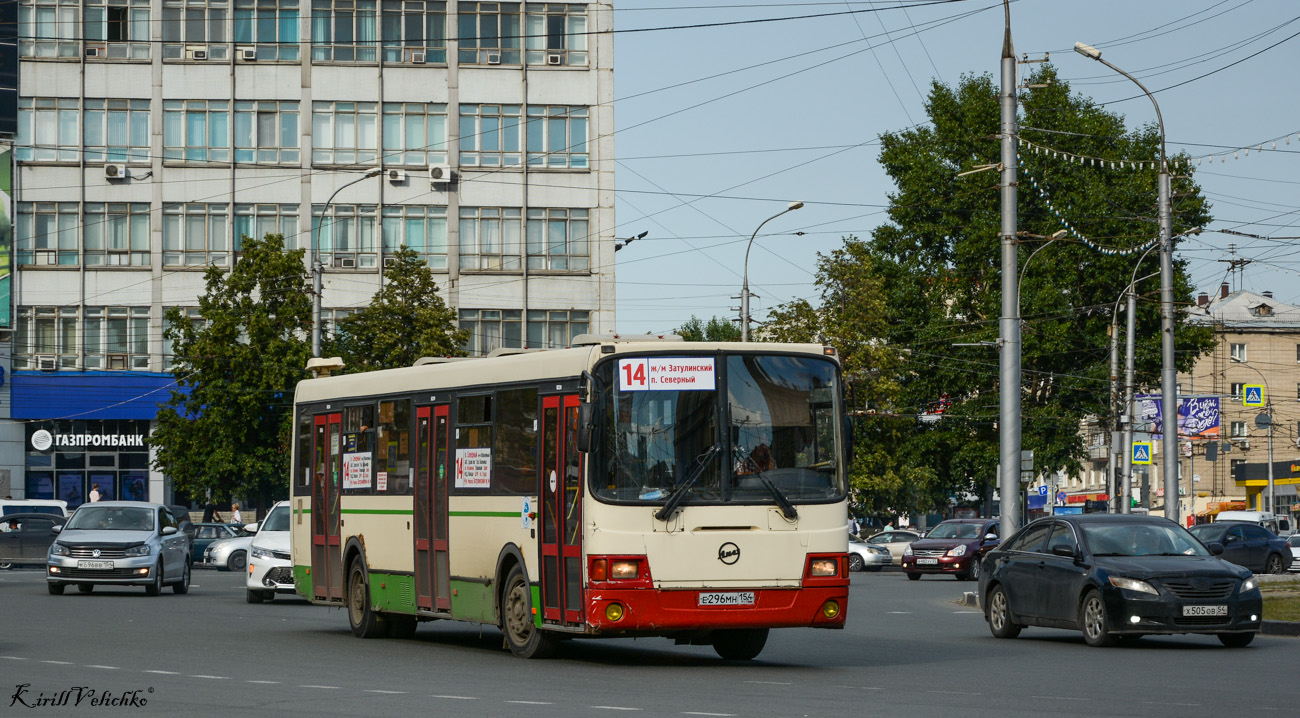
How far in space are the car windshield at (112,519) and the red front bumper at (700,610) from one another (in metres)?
17.7

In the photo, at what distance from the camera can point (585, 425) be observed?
15328mm

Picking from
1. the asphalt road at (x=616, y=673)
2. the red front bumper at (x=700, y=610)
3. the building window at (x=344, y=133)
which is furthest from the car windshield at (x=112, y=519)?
the building window at (x=344, y=133)

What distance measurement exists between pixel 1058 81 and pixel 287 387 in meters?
27.8

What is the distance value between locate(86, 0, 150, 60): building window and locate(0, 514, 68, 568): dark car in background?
2164 centimetres

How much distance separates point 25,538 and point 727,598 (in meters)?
34.3

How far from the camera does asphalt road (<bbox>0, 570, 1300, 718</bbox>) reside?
12688 mm

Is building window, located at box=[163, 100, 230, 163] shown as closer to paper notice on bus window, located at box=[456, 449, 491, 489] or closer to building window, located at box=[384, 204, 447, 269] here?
building window, located at box=[384, 204, 447, 269]

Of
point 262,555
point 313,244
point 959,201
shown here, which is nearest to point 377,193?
point 313,244

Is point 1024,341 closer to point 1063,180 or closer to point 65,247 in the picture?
point 1063,180

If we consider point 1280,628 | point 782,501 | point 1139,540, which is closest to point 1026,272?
point 1280,628

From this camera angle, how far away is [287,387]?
5403 cm

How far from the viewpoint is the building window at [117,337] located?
204ft

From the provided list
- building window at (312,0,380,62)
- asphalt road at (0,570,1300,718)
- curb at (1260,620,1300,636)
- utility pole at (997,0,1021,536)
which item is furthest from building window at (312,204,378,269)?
curb at (1260,620,1300,636)

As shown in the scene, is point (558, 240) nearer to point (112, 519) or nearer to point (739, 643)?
point (112, 519)
